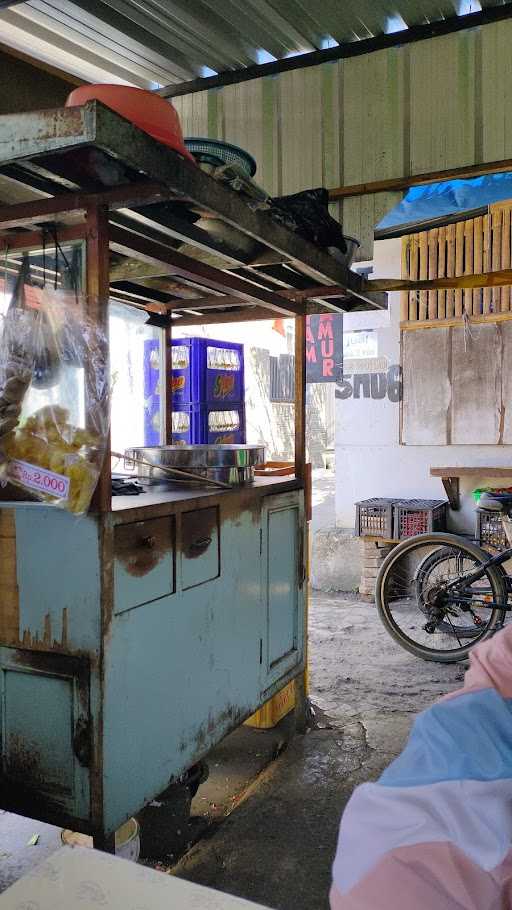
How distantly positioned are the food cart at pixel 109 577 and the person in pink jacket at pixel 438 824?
1.10m

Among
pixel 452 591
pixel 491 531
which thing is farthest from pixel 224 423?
pixel 491 531

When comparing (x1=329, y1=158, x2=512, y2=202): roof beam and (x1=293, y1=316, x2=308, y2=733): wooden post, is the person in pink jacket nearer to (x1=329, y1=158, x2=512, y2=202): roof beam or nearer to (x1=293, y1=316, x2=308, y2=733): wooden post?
(x1=293, y1=316, x2=308, y2=733): wooden post

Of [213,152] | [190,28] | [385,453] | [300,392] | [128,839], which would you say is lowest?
[128,839]

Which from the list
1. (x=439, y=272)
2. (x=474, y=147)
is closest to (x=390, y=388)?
(x=439, y=272)

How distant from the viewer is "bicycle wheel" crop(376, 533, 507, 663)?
4945 mm

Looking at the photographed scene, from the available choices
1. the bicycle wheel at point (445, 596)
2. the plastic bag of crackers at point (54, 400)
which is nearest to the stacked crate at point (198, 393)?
the bicycle wheel at point (445, 596)

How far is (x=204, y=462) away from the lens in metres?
3.22

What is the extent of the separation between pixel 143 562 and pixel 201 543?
42 centimetres

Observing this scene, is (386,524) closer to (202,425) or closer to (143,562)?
(202,425)

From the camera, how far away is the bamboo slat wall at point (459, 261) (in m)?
6.32

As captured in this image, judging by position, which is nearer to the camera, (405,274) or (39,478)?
(39,478)

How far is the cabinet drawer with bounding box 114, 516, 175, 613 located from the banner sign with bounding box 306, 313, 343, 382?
4.85 m

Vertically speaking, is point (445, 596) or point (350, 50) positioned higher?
point (350, 50)

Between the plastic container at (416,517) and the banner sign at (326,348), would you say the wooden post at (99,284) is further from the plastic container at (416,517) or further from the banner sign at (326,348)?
the banner sign at (326,348)
